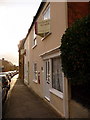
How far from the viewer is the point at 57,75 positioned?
1011cm

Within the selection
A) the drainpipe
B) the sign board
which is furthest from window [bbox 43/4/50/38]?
the drainpipe

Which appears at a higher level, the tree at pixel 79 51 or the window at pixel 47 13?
the window at pixel 47 13

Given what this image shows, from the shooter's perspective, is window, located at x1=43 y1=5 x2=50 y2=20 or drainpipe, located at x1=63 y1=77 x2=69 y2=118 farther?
window, located at x1=43 y1=5 x2=50 y2=20

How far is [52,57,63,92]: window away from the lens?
960cm

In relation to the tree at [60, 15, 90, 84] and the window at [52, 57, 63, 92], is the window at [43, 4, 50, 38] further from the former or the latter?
the tree at [60, 15, 90, 84]

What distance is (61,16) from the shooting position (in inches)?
347

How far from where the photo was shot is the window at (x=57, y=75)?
9602mm

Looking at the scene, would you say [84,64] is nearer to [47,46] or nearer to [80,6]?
[80,6]

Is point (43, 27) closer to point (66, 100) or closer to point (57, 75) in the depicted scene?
point (57, 75)

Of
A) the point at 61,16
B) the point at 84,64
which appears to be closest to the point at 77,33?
→ the point at 84,64

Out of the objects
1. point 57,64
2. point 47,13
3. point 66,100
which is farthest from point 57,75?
point 47,13

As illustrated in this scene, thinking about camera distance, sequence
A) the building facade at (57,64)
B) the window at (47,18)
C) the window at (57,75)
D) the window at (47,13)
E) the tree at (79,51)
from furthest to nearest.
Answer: the window at (47,13) < the window at (47,18) < the window at (57,75) < the building facade at (57,64) < the tree at (79,51)

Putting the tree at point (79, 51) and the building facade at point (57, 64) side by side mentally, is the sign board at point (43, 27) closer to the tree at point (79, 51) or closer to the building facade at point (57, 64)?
the building facade at point (57, 64)

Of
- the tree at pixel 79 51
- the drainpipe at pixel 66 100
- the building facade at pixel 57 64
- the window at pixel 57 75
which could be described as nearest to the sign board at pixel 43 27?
the building facade at pixel 57 64
